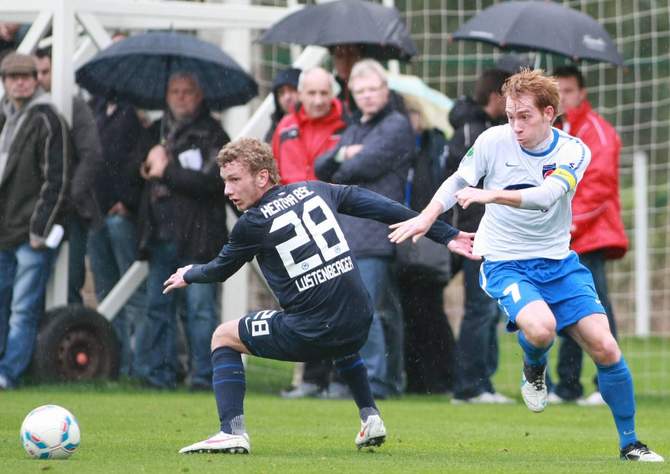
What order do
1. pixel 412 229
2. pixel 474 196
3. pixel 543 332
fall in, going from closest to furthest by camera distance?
pixel 474 196 → pixel 412 229 → pixel 543 332

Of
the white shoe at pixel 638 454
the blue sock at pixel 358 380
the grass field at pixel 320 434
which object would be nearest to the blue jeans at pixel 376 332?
the grass field at pixel 320 434

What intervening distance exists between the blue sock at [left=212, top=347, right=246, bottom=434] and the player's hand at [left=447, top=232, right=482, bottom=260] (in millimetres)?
1225

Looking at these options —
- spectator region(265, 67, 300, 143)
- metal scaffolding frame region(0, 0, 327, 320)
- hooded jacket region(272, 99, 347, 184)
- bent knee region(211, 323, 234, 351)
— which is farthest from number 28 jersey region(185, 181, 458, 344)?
metal scaffolding frame region(0, 0, 327, 320)

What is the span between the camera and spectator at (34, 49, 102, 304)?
1172 cm

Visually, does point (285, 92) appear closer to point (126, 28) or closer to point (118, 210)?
point (118, 210)

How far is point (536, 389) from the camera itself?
7.61 meters

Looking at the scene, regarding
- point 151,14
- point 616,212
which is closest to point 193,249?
point 151,14

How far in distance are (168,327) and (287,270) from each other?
178 inches

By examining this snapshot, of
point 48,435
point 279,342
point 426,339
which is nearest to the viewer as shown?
point 48,435

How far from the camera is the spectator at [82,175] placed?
11719 millimetres

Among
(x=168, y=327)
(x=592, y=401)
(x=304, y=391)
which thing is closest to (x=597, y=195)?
(x=592, y=401)

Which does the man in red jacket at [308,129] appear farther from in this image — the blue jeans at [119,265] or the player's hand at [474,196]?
the player's hand at [474,196]

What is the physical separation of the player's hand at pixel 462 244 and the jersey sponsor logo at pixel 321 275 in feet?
1.86

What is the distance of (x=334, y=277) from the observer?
7.46m
